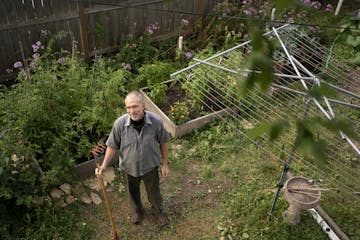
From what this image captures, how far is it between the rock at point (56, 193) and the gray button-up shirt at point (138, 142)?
1281 mm

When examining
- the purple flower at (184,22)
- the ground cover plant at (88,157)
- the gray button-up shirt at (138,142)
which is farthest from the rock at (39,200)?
the purple flower at (184,22)

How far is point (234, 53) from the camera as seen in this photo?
538 cm

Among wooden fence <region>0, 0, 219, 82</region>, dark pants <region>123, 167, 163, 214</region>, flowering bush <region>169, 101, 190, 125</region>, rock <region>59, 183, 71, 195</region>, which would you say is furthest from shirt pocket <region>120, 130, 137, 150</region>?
wooden fence <region>0, 0, 219, 82</region>

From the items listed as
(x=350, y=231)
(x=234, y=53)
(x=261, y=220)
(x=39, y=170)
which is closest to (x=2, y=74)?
(x=39, y=170)

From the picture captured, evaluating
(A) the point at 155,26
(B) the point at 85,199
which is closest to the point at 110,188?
(B) the point at 85,199

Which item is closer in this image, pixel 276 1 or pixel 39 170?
pixel 276 1

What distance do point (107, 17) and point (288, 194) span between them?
416 centimetres

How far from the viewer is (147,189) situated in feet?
11.5

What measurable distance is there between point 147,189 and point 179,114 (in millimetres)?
1653

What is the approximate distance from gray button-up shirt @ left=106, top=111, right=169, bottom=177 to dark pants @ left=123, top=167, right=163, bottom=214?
0.49 ft

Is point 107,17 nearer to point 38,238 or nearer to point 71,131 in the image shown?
point 71,131

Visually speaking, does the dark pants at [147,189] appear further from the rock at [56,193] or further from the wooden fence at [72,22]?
the wooden fence at [72,22]

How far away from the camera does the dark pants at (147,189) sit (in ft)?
11.0

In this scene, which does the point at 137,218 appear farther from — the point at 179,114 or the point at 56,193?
the point at 179,114
